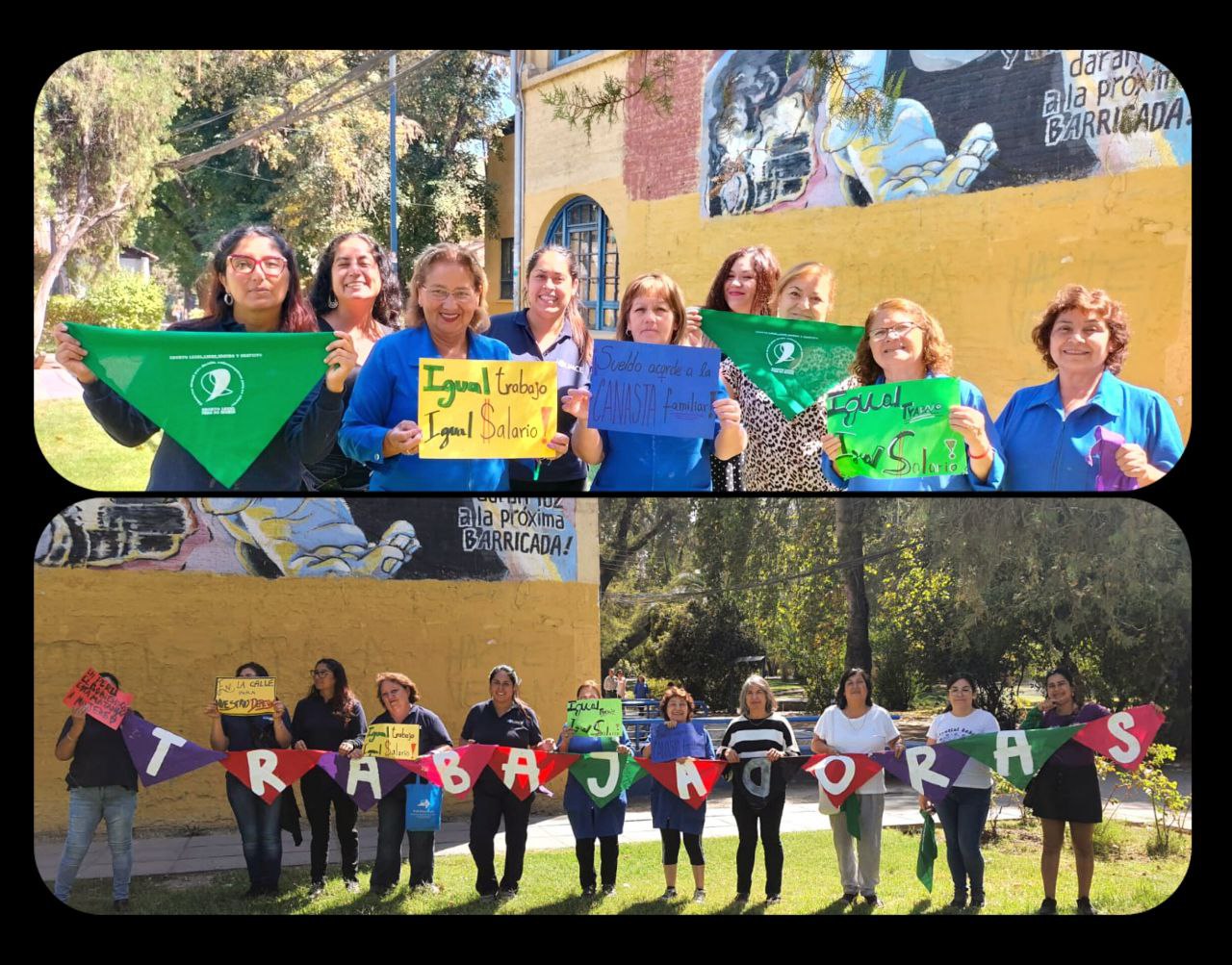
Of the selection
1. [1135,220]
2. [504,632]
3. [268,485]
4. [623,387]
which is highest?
[1135,220]

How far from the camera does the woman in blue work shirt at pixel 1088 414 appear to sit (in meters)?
5.16

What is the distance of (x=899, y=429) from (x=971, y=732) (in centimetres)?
118

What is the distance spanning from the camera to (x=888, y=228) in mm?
5301

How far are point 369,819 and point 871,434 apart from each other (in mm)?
2378

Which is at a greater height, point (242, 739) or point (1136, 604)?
point (1136, 604)

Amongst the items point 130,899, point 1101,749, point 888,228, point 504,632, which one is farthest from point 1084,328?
point 130,899

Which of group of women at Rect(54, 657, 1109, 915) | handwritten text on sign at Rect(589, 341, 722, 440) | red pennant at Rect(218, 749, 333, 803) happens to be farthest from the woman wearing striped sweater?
red pennant at Rect(218, 749, 333, 803)

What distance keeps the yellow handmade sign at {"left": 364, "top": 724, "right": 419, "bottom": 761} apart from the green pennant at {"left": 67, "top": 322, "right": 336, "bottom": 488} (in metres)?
1.19

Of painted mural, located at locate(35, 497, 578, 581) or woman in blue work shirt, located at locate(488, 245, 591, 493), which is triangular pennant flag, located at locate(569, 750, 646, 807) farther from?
woman in blue work shirt, located at locate(488, 245, 591, 493)

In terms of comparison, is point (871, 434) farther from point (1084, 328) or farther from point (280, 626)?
point (280, 626)

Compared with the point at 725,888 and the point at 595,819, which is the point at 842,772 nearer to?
the point at 725,888

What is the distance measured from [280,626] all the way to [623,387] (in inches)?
63.9

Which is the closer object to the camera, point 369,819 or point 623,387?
point 623,387

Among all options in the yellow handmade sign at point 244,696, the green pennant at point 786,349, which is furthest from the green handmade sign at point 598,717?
the green pennant at point 786,349
